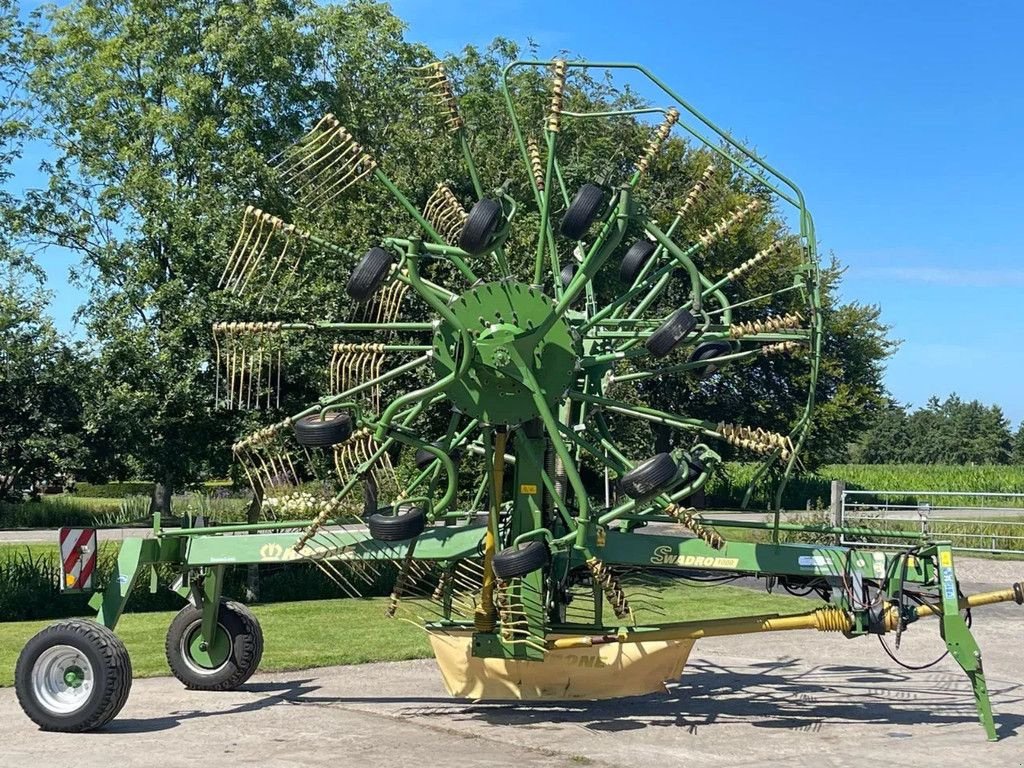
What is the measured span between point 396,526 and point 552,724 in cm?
214

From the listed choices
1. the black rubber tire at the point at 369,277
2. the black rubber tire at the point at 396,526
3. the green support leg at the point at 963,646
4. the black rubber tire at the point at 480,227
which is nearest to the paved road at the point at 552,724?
the green support leg at the point at 963,646

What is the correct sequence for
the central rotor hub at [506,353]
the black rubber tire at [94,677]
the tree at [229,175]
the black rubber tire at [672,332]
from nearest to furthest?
the black rubber tire at [672,332]
the black rubber tire at [94,677]
the central rotor hub at [506,353]
the tree at [229,175]

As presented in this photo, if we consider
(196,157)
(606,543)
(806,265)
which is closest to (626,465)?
(606,543)

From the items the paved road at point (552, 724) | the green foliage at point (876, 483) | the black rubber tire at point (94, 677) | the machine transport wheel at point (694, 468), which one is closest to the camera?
the paved road at point (552, 724)

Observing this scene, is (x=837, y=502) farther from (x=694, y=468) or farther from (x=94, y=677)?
(x=94, y=677)

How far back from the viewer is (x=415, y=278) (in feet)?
31.9

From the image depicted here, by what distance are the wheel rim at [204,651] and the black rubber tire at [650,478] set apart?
478 cm

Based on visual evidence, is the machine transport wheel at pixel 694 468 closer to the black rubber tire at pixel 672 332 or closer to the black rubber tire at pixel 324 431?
the black rubber tire at pixel 672 332

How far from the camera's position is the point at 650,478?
30.9 ft

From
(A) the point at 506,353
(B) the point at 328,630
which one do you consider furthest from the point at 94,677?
(B) the point at 328,630

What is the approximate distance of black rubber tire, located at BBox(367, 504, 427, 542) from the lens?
1004cm

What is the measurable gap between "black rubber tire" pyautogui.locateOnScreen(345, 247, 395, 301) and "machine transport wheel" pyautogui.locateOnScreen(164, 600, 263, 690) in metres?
4.00

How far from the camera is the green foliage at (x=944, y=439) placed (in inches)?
4510

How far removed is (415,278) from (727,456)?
35812mm
